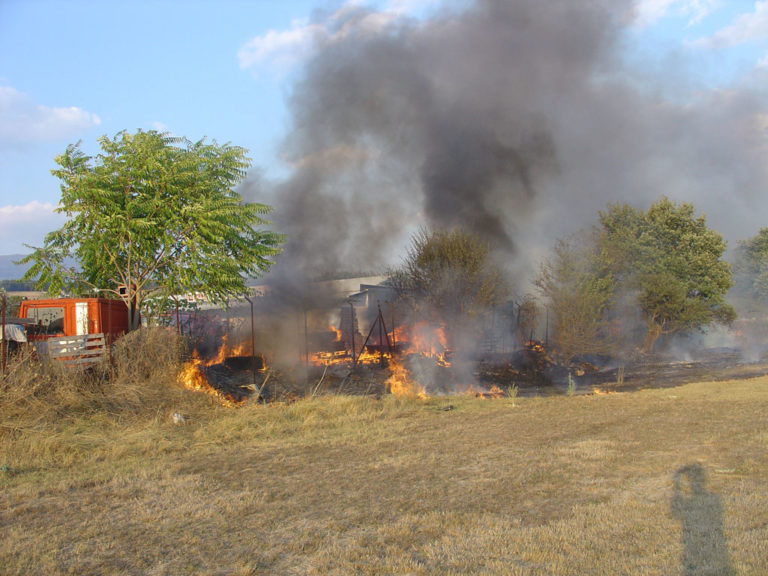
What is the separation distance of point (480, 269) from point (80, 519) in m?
24.3

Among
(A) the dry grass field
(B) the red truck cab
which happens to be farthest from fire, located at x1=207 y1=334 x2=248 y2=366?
(A) the dry grass field

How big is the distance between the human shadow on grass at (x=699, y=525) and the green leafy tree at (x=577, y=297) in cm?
1929

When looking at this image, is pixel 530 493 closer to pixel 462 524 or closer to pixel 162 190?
pixel 462 524

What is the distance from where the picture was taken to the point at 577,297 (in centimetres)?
2464

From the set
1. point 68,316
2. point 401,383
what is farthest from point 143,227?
point 401,383

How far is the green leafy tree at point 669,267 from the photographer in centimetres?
3272

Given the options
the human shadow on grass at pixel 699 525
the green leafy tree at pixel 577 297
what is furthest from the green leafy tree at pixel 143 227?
the green leafy tree at pixel 577 297

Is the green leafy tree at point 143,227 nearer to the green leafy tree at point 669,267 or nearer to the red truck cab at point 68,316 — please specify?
the red truck cab at point 68,316

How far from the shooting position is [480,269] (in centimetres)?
2803

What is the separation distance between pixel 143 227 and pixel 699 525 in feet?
46.2

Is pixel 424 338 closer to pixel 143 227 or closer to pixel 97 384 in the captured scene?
pixel 143 227

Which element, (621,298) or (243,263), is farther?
(621,298)

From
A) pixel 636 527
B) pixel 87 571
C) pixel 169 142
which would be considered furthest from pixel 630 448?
pixel 169 142

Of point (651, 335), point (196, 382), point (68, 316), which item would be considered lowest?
point (651, 335)
